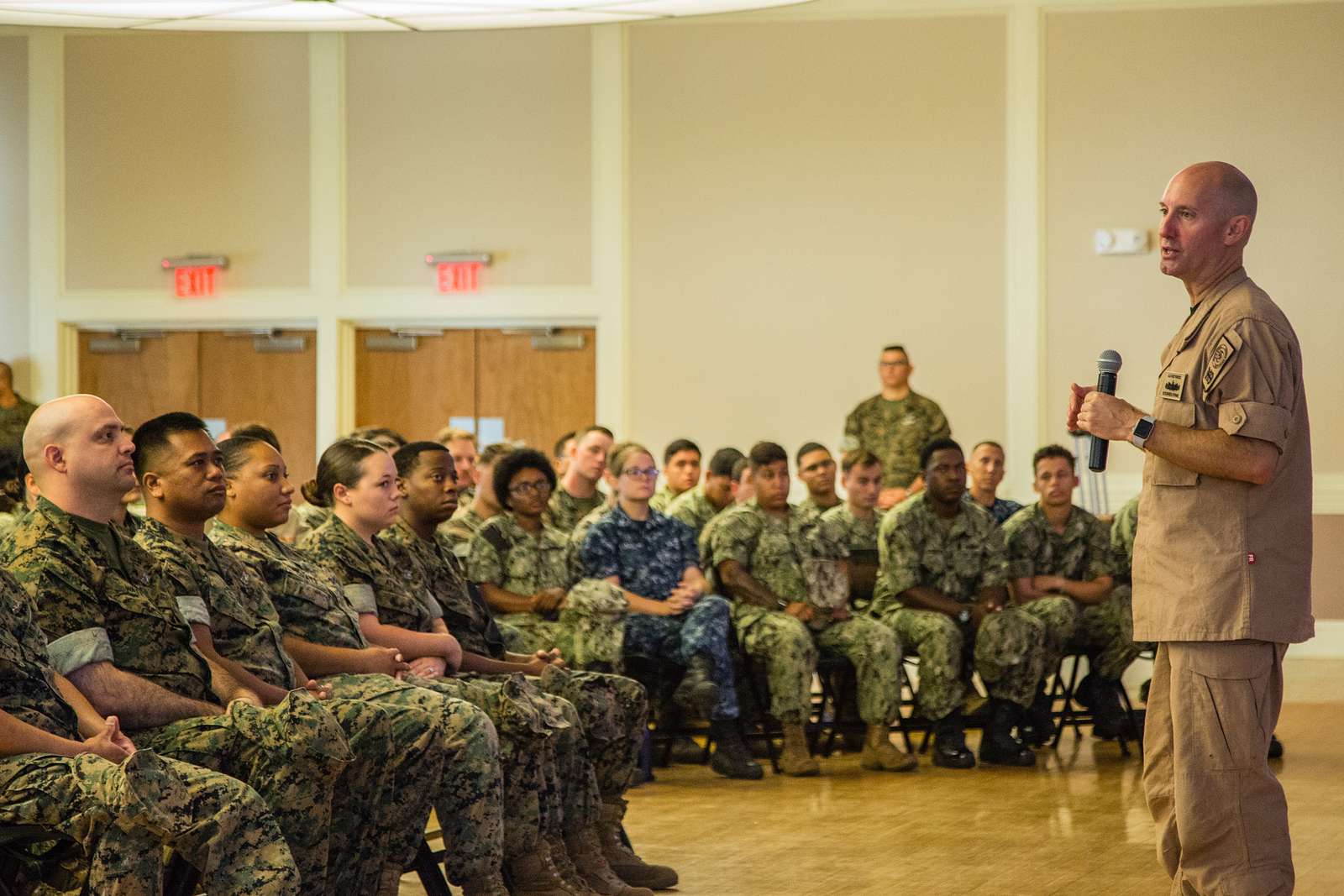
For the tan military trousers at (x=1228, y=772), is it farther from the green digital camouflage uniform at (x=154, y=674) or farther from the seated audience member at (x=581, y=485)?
the seated audience member at (x=581, y=485)

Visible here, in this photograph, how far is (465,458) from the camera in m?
7.33

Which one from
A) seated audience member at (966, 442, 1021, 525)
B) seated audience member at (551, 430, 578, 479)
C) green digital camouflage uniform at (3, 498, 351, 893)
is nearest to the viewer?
green digital camouflage uniform at (3, 498, 351, 893)

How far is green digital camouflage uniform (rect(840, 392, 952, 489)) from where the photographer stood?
31.2ft

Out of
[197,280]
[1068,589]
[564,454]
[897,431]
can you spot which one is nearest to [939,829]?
[1068,589]

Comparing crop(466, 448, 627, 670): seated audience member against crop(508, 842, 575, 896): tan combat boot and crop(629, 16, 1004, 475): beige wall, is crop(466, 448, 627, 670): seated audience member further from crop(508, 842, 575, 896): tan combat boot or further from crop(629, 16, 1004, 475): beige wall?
crop(629, 16, 1004, 475): beige wall

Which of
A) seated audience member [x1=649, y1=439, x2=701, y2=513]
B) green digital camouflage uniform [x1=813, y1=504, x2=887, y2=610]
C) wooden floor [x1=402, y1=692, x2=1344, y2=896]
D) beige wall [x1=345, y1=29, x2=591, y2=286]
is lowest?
wooden floor [x1=402, y1=692, x2=1344, y2=896]

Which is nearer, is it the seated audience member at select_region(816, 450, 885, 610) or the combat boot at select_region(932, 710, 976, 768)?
the combat boot at select_region(932, 710, 976, 768)

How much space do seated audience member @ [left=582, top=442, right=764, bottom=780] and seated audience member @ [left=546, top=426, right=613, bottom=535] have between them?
94cm

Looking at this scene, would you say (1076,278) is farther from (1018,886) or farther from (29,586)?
(29,586)

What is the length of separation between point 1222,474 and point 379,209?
8.14 metres

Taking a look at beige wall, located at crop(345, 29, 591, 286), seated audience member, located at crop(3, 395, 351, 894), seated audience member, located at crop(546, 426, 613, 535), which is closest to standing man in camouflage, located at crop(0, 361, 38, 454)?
beige wall, located at crop(345, 29, 591, 286)

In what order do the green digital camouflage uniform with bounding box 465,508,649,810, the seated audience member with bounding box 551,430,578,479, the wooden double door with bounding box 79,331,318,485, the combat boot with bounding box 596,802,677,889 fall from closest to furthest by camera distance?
the combat boot with bounding box 596,802,677,889 → the green digital camouflage uniform with bounding box 465,508,649,810 → the seated audience member with bounding box 551,430,578,479 → the wooden double door with bounding box 79,331,318,485

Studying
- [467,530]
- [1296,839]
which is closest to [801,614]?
[467,530]

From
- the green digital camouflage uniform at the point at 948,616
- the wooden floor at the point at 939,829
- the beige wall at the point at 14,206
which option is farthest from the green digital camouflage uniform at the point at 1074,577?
the beige wall at the point at 14,206
